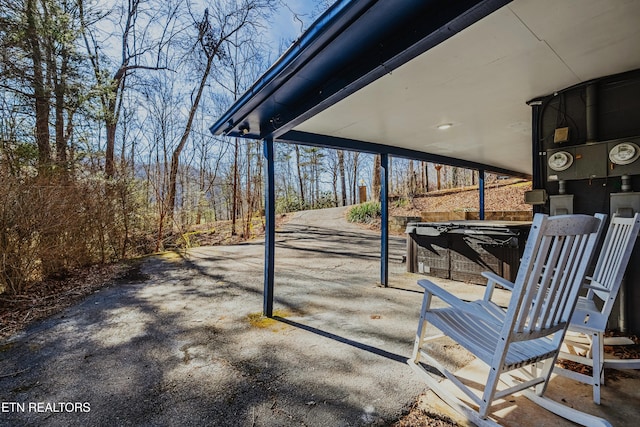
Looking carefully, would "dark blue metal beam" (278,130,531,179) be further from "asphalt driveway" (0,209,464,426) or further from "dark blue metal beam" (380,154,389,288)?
"asphalt driveway" (0,209,464,426)

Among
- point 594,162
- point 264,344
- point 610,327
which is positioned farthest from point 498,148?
point 264,344

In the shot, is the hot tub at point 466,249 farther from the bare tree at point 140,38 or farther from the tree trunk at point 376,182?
the tree trunk at point 376,182

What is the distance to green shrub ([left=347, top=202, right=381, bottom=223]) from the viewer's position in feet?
41.4

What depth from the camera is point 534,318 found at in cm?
139

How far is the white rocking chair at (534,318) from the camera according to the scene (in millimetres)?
1257

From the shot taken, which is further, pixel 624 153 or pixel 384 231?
pixel 384 231

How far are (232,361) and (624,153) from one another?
391 cm

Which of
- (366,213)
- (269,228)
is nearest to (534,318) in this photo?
(269,228)

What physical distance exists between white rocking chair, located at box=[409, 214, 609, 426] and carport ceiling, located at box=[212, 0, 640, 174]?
1112 millimetres

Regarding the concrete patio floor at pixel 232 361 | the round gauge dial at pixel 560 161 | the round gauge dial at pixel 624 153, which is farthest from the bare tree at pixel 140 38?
the round gauge dial at pixel 624 153

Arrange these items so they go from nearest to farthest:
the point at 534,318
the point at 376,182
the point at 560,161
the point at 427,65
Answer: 1. the point at 534,318
2. the point at 427,65
3. the point at 560,161
4. the point at 376,182

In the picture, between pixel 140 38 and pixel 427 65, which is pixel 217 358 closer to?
pixel 427 65

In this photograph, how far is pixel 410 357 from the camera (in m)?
2.26

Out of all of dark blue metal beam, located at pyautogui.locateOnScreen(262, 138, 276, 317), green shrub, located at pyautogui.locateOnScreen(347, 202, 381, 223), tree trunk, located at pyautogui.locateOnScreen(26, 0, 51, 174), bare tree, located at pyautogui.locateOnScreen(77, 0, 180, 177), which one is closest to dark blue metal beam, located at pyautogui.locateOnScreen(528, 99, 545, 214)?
dark blue metal beam, located at pyautogui.locateOnScreen(262, 138, 276, 317)
